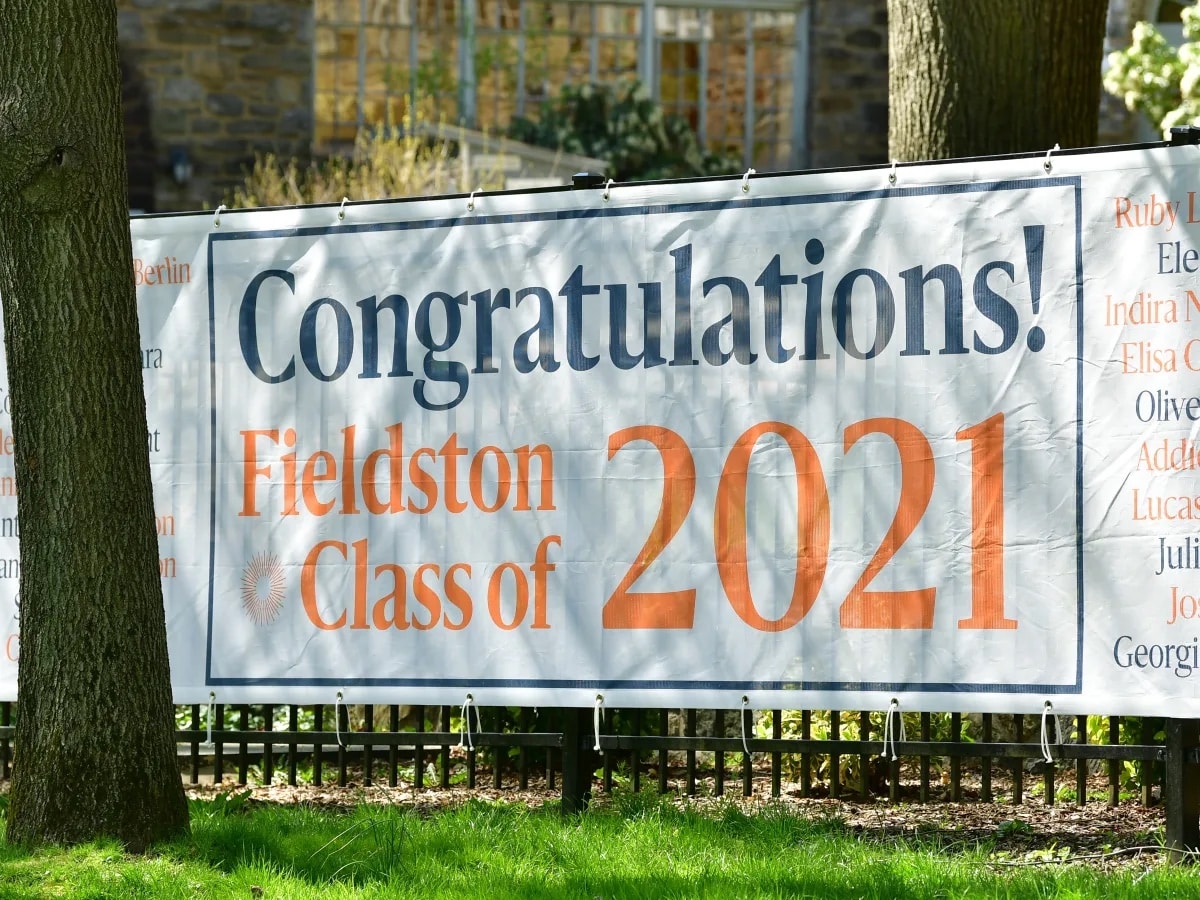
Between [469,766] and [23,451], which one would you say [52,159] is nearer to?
[23,451]

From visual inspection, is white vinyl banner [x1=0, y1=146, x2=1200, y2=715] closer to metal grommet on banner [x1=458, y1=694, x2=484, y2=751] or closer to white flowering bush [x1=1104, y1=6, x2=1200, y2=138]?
metal grommet on banner [x1=458, y1=694, x2=484, y2=751]

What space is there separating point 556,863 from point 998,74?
3.88 metres

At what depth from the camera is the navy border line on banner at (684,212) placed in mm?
4629

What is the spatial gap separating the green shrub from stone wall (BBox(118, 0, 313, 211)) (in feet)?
7.37

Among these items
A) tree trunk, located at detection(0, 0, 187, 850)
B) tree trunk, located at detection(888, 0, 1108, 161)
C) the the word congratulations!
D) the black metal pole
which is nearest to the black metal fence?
the black metal pole

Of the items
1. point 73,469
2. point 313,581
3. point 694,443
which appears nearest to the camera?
point 73,469

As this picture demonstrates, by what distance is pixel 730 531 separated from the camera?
498 cm

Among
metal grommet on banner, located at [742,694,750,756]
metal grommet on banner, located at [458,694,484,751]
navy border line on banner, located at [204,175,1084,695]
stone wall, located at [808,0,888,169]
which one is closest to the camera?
navy border line on banner, located at [204,175,1084,695]

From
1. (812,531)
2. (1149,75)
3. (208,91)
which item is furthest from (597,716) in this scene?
(208,91)

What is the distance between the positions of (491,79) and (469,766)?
34.2 feet

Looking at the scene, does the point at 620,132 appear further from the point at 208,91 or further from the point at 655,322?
the point at 655,322

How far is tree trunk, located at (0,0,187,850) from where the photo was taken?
14.8 feet

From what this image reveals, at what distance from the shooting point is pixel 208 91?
45.6ft

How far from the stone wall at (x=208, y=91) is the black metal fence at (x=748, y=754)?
27.3ft
